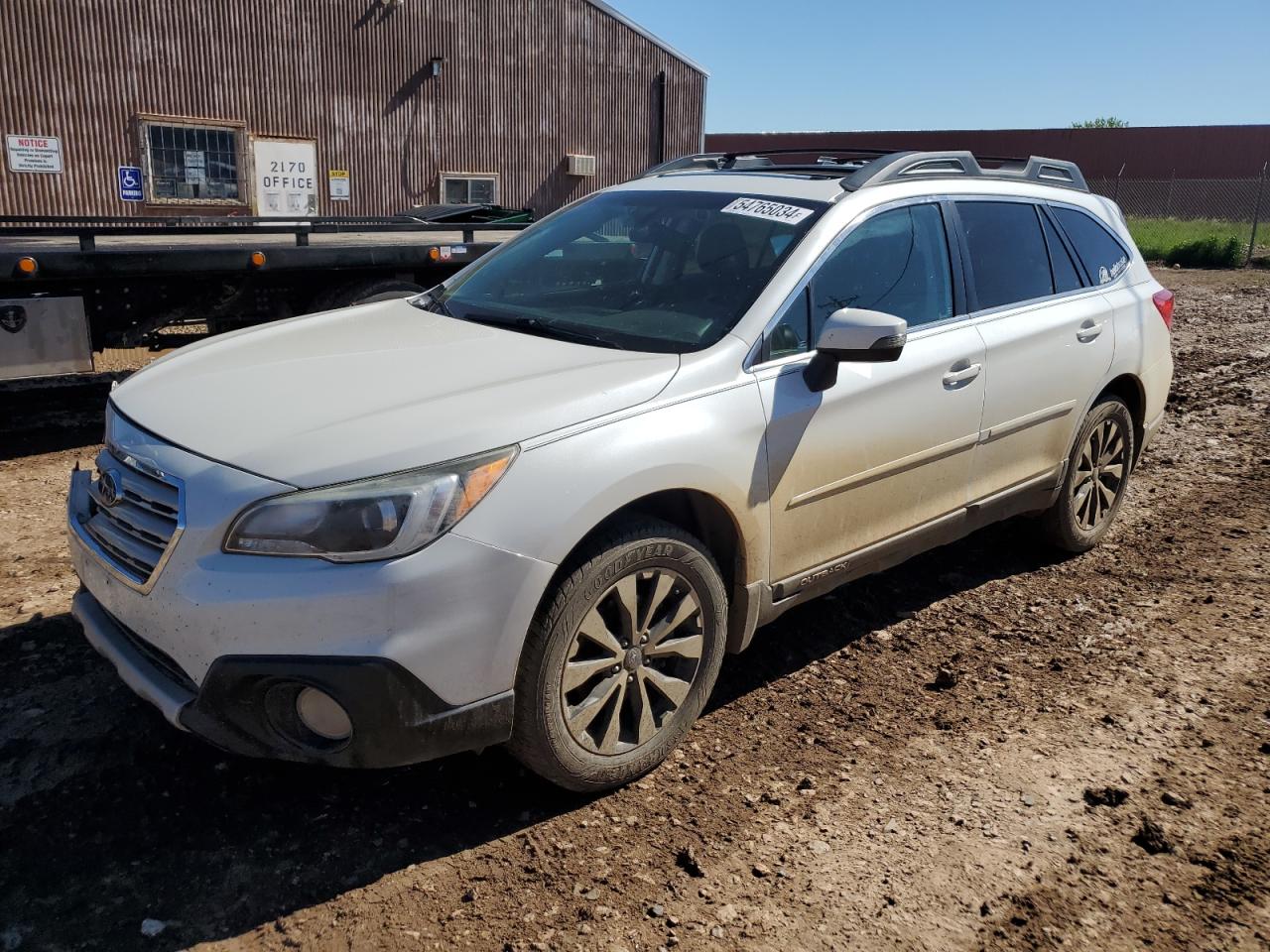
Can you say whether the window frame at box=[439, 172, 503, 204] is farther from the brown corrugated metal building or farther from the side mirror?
the side mirror

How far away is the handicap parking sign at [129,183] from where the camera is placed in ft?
56.0

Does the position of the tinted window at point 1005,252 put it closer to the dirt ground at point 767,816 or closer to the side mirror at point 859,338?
the side mirror at point 859,338

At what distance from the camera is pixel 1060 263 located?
4.57m

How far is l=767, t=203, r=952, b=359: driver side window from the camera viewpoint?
131 inches

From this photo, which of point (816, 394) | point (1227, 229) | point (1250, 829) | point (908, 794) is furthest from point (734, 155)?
point (1227, 229)

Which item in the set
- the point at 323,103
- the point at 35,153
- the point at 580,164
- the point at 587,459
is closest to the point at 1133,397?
the point at 587,459

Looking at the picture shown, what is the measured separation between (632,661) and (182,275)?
5.25 m

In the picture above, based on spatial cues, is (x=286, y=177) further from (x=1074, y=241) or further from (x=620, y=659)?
(x=620, y=659)

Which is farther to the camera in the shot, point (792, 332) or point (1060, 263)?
point (1060, 263)

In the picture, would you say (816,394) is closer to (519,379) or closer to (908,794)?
(519,379)

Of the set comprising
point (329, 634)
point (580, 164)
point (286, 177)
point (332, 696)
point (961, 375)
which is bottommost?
point (332, 696)

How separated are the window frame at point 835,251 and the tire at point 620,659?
0.66 metres

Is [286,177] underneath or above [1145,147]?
underneath

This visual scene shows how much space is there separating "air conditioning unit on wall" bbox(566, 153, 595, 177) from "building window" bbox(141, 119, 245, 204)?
758 centimetres
